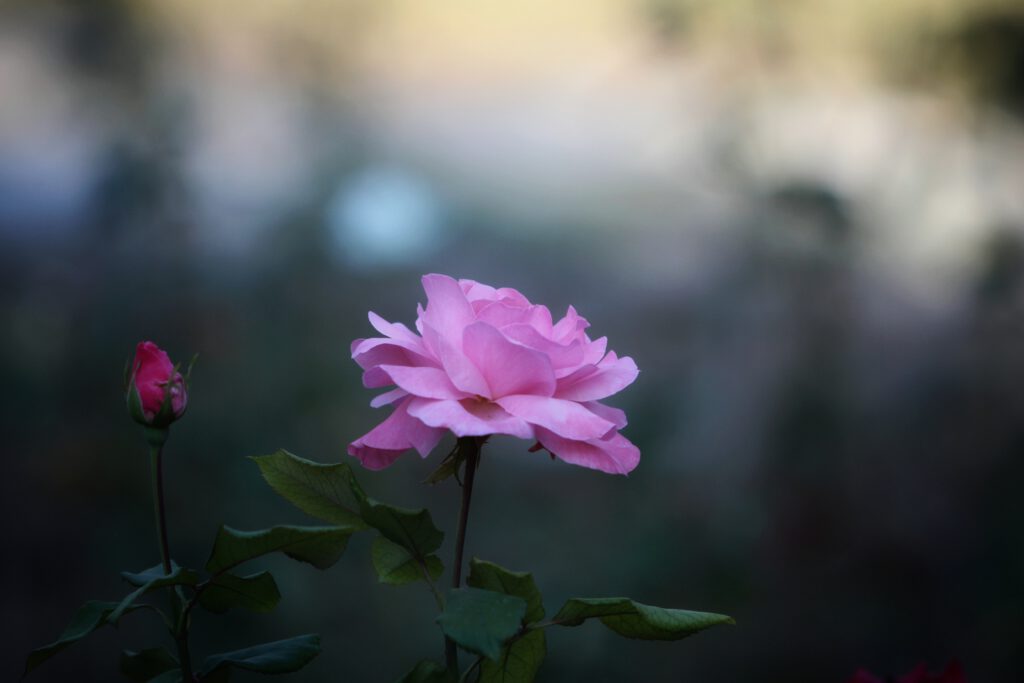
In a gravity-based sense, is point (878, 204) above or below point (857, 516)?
above

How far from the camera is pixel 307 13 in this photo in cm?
136

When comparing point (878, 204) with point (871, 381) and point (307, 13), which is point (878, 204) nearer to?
point (871, 381)

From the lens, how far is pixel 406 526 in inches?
14.3

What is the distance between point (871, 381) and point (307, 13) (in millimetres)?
1037

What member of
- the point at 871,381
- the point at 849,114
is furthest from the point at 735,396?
the point at 849,114

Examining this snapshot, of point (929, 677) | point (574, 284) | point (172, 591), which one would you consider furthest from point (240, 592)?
point (574, 284)

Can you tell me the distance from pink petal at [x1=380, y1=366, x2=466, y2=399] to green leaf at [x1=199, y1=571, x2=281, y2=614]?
9 cm

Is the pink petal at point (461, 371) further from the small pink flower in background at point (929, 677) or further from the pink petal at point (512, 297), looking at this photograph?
the small pink flower in background at point (929, 677)

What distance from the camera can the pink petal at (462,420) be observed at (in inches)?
13.2

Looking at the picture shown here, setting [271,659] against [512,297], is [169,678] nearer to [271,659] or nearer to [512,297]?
[271,659]

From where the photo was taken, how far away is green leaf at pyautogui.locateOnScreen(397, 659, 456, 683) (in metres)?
0.36

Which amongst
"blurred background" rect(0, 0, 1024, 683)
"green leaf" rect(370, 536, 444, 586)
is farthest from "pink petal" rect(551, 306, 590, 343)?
"blurred background" rect(0, 0, 1024, 683)

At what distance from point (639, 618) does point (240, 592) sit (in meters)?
0.15

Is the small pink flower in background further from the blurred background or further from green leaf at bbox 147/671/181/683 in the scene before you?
the blurred background
